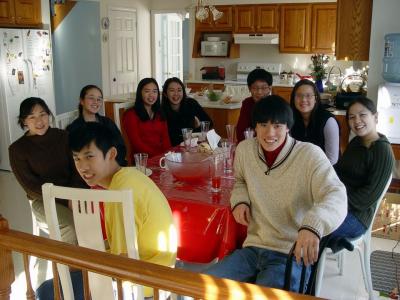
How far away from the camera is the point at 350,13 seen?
14.3ft

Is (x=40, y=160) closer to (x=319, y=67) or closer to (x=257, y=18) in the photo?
(x=319, y=67)

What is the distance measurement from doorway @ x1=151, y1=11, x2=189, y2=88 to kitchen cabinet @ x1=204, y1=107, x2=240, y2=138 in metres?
3.51

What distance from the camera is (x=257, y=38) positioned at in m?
7.19

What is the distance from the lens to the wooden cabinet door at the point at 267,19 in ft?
23.3

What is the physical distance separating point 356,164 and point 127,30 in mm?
5905

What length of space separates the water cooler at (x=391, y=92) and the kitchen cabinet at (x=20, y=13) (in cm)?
404

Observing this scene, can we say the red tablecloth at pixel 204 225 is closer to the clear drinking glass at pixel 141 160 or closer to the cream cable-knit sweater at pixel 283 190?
the cream cable-knit sweater at pixel 283 190

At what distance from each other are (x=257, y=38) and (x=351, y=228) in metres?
5.20

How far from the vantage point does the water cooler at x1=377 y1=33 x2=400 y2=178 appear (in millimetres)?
4066

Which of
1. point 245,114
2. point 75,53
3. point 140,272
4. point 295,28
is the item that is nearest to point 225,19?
point 295,28

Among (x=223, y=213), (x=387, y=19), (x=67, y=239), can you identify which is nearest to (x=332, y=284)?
(x=223, y=213)

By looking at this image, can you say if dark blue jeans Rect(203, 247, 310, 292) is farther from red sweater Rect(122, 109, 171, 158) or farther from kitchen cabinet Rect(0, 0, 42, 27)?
kitchen cabinet Rect(0, 0, 42, 27)

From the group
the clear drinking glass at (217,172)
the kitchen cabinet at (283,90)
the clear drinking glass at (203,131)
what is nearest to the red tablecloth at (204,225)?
the clear drinking glass at (217,172)

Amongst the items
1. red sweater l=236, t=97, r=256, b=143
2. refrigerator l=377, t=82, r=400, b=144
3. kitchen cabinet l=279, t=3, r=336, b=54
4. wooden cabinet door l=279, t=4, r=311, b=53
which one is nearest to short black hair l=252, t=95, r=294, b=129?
red sweater l=236, t=97, r=256, b=143
